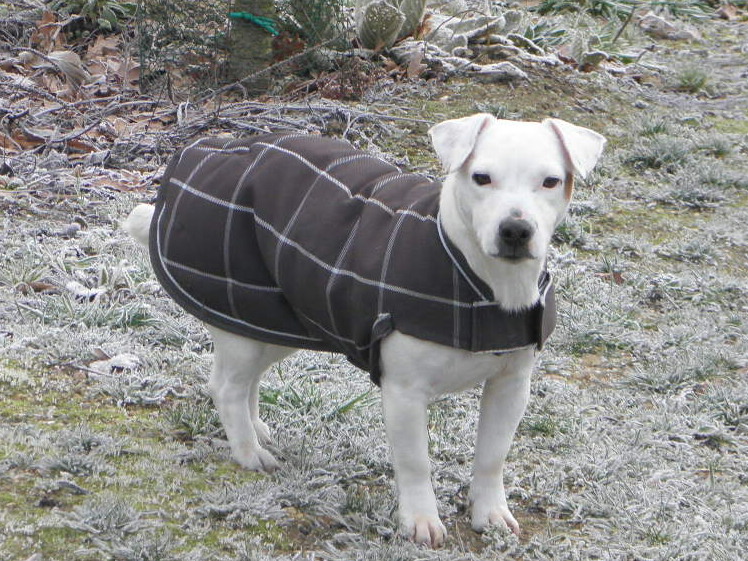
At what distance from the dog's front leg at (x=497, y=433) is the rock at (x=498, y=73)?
5.42m

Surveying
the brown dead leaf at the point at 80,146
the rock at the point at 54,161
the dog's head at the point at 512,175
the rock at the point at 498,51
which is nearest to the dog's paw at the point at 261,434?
the dog's head at the point at 512,175

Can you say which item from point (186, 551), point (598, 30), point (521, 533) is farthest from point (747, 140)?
point (186, 551)

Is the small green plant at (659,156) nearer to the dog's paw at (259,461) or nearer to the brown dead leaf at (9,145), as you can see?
the brown dead leaf at (9,145)

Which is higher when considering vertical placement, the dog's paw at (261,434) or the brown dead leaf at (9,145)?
the dog's paw at (261,434)

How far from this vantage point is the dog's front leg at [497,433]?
3.22 meters

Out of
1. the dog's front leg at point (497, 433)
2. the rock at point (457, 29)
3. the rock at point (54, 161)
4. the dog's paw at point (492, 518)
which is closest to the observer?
the dog's front leg at point (497, 433)

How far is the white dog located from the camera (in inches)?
114

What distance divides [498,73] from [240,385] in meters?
5.38

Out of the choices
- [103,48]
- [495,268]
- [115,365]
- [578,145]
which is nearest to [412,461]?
[495,268]

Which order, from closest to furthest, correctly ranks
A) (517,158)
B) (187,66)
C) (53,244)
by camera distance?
(517,158) → (53,244) → (187,66)

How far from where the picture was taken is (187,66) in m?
7.62

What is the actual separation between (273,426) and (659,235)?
328 centimetres

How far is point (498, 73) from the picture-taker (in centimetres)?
837

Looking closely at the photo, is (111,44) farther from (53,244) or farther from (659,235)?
(659,235)
